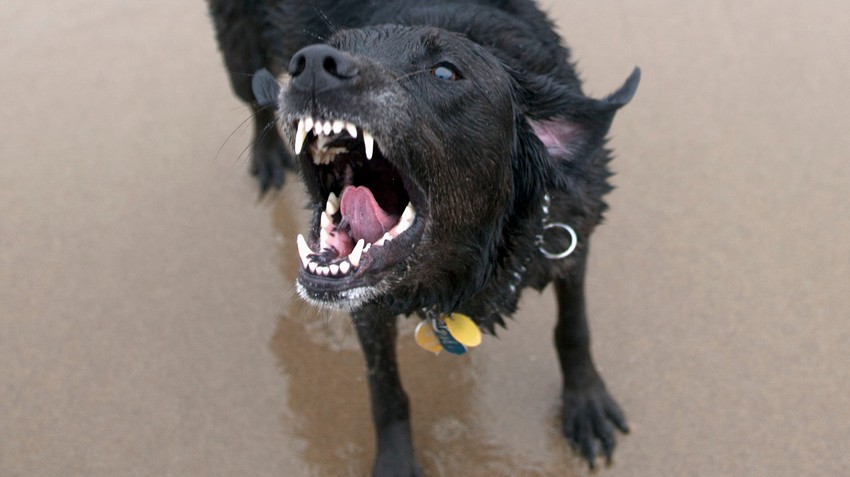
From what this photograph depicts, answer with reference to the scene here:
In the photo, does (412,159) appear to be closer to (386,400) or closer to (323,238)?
(323,238)

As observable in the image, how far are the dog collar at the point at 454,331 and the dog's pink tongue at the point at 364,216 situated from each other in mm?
591

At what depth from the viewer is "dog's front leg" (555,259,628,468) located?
3199 mm

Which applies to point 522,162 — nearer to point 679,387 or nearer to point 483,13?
point 483,13

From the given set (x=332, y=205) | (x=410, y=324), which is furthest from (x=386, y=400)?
(x=332, y=205)

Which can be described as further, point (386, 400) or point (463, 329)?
point (386, 400)

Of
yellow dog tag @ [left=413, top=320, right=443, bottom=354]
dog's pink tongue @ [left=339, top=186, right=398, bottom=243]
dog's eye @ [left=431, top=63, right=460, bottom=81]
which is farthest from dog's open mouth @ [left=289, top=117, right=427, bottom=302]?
A: yellow dog tag @ [left=413, top=320, right=443, bottom=354]

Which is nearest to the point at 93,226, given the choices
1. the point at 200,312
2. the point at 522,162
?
the point at 200,312

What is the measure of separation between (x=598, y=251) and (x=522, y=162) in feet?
4.34

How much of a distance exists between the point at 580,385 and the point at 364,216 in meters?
1.30

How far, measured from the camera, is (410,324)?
3.74 meters

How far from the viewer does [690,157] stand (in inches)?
170

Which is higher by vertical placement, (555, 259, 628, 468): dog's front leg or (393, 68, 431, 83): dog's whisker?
(393, 68, 431, 83): dog's whisker

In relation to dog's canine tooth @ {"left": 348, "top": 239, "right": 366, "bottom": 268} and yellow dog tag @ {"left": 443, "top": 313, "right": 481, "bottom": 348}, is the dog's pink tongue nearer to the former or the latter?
dog's canine tooth @ {"left": 348, "top": 239, "right": 366, "bottom": 268}

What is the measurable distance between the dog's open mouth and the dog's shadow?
3.58 ft
